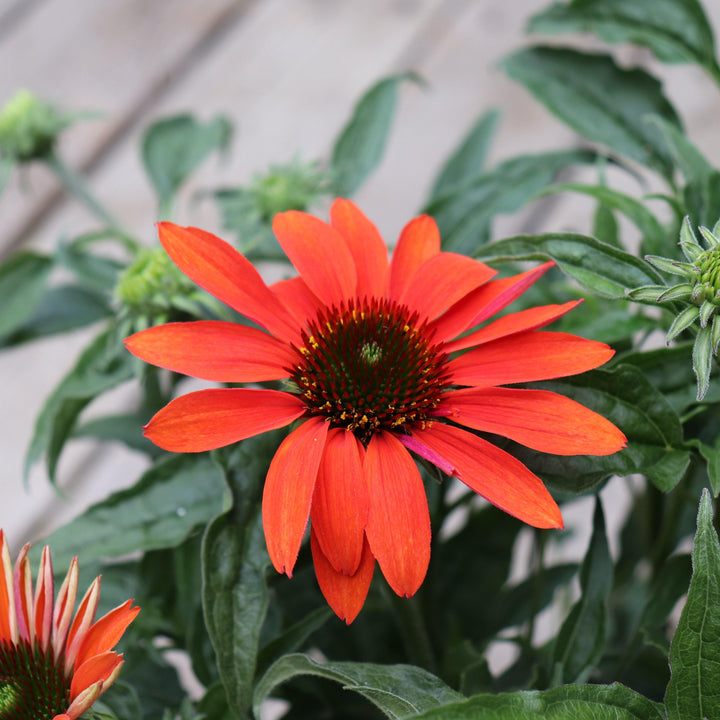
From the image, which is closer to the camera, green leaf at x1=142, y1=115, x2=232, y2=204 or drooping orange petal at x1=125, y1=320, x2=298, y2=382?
drooping orange petal at x1=125, y1=320, x2=298, y2=382

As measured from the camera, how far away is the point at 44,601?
0.28 m

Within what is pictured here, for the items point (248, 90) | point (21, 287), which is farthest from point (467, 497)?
point (248, 90)

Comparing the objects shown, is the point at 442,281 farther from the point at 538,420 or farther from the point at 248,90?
the point at 248,90

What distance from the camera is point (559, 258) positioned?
31cm

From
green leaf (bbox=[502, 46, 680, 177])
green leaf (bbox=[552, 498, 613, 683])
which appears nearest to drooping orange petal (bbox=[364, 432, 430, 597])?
green leaf (bbox=[552, 498, 613, 683])

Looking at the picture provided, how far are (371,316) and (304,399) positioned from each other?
38 millimetres

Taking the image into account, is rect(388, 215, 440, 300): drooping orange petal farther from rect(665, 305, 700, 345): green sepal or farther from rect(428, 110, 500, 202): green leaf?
rect(428, 110, 500, 202): green leaf

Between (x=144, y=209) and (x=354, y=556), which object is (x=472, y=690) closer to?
(x=354, y=556)

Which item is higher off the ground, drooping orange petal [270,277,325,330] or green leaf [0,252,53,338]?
green leaf [0,252,53,338]

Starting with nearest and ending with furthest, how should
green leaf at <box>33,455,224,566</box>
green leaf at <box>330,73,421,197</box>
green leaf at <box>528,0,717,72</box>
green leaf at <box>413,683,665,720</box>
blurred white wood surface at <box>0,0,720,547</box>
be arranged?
green leaf at <box>413,683,665,720</box> < green leaf at <box>33,455,224,566</box> < green leaf at <box>528,0,717,72</box> < green leaf at <box>330,73,421,197</box> < blurred white wood surface at <box>0,0,720,547</box>

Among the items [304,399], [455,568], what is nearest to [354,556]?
[304,399]

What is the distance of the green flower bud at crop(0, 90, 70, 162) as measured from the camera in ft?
1.74

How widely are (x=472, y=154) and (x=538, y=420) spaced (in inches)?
12.1

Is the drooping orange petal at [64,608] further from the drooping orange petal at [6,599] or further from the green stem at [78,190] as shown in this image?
the green stem at [78,190]
